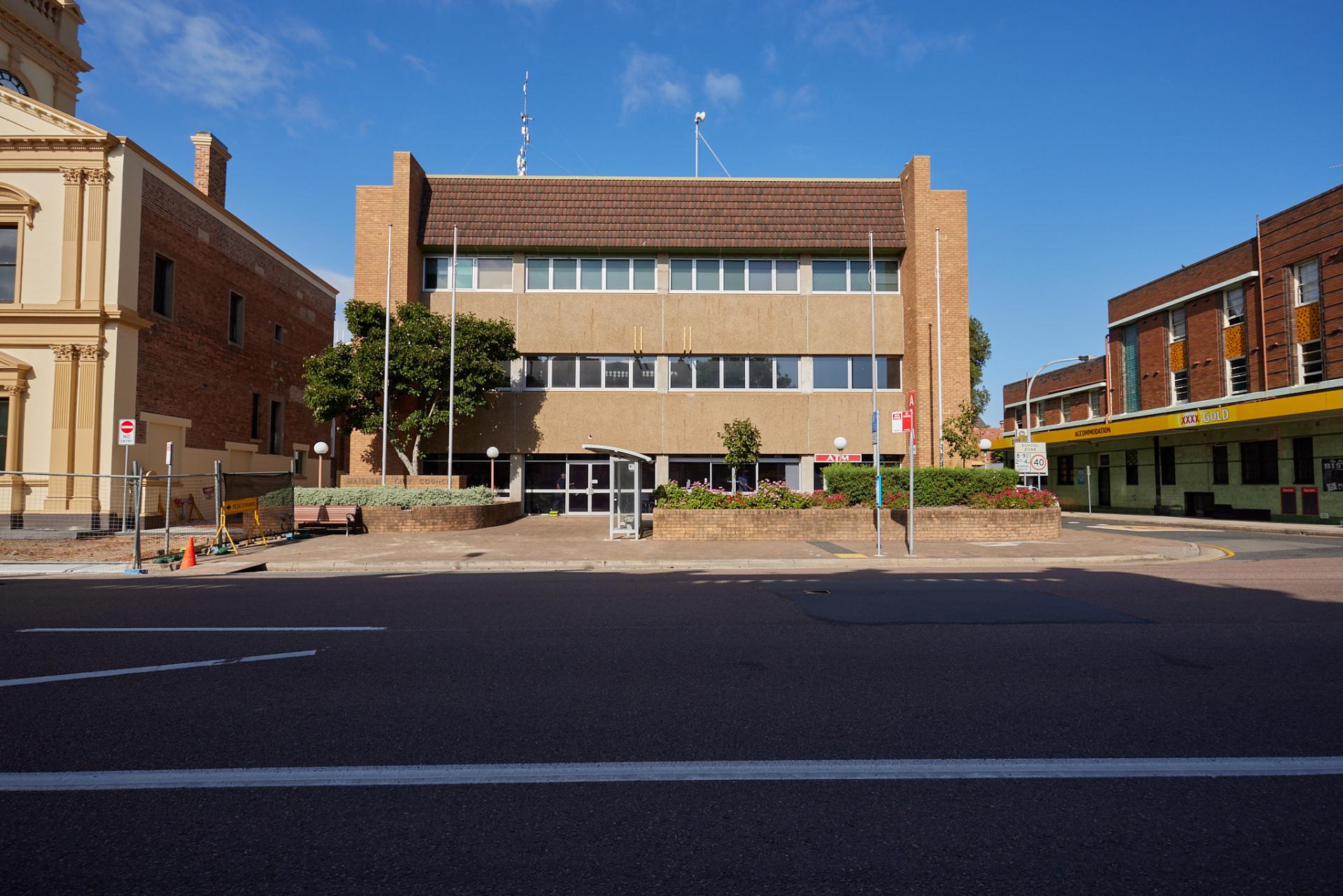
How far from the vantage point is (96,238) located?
20109 millimetres

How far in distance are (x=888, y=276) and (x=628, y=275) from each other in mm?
10314

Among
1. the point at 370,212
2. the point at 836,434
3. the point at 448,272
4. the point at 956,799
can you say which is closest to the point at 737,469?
the point at 836,434

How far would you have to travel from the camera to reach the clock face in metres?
25.5

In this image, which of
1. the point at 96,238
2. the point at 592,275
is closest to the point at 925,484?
the point at 592,275

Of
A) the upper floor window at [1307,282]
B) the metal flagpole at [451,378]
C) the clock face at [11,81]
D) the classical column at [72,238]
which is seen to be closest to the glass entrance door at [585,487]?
the metal flagpole at [451,378]

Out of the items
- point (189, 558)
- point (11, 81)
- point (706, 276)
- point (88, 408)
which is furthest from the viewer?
point (706, 276)

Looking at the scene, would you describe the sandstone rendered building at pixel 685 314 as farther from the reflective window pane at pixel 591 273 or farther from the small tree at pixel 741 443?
the small tree at pixel 741 443

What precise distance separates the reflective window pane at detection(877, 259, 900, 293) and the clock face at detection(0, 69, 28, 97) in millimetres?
30829

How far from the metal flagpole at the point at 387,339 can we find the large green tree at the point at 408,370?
15 centimetres

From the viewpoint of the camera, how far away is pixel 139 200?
69.1 ft

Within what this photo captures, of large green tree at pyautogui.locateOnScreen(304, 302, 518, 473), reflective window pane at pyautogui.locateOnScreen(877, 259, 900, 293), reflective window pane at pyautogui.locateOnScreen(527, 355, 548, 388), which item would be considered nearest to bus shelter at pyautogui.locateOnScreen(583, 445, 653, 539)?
large green tree at pyautogui.locateOnScreen(304, 302, 518, 473)

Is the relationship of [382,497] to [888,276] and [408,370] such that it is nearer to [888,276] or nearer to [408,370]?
[408,370]

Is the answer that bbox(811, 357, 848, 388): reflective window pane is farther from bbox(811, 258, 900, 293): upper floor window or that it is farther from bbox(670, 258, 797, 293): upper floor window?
bbox(670, 258, 797, 293): upper floor window

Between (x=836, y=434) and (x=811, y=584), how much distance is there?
19.2 meters
